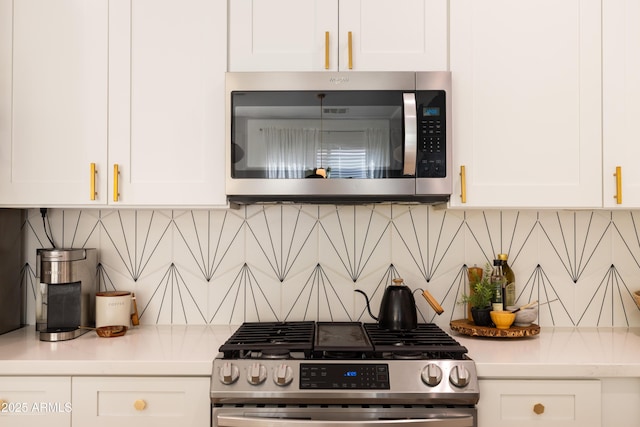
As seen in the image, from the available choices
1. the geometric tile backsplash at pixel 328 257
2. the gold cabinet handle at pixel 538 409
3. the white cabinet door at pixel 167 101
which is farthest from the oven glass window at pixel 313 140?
the gold cabinet handle at pixel 538 409

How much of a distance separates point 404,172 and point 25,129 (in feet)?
4.61

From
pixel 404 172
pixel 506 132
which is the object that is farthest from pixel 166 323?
pixel 506 132

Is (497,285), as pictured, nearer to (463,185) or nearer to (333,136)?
(463,185)

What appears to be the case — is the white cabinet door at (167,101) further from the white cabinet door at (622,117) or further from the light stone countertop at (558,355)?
the white cabinet door at (622,117)

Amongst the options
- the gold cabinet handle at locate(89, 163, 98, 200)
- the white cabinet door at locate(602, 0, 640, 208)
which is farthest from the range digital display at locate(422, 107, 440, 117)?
the gold cabinet handle at locate(89, 163, 98, 200)

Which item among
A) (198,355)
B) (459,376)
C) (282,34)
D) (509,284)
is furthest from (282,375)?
(282,34)

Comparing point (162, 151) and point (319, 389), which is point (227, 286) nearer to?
point (162, 151)

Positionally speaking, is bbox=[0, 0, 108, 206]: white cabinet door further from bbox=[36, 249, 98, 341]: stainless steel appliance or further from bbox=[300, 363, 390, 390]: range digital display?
bbox=[300, 363, 390, 390]: range digital display

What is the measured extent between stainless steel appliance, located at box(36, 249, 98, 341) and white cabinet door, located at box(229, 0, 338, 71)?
3.22ft

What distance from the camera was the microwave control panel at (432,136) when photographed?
6.15 ft

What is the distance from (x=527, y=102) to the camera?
1.91 m

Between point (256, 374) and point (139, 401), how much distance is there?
387 millimetres

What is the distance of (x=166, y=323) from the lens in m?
2.24

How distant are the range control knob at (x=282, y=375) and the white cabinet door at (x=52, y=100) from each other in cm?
94
